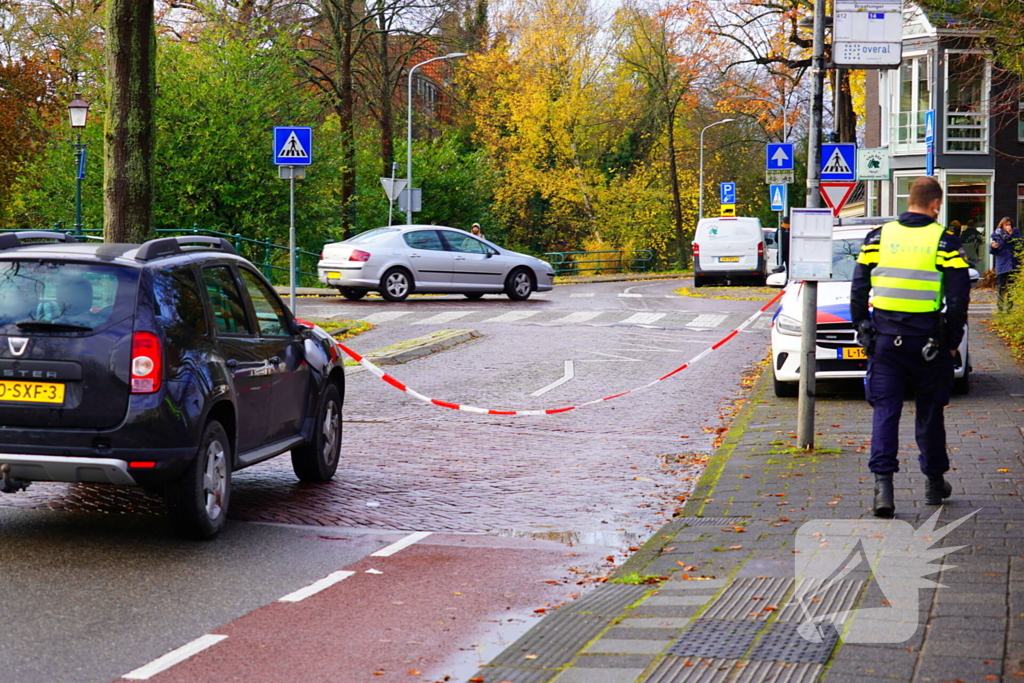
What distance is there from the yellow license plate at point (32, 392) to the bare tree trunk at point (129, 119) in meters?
8.32

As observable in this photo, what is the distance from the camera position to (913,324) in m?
7.50

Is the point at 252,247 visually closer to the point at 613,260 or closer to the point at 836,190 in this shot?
the point at 836,190

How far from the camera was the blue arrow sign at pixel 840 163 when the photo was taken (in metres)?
22.8

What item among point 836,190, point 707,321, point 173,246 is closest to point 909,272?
point 173,246

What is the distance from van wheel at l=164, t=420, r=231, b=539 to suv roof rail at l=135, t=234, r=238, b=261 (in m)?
0.98

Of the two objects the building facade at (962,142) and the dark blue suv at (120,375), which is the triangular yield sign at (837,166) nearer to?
the building facade at (962,142)

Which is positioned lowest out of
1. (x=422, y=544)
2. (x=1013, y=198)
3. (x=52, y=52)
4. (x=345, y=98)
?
(x=422, y=544)

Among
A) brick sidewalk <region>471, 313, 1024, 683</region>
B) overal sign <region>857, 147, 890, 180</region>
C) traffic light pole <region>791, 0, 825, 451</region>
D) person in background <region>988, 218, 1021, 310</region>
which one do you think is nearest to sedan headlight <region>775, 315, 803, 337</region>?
traffic light pole <region>791, 0, 825, 451</region>

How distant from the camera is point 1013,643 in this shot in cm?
486

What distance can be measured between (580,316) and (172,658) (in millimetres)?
20300

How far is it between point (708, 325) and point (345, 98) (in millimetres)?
18364

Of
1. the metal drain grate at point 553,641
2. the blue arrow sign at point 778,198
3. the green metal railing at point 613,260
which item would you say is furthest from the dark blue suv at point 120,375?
the green metal railing at point 613,260

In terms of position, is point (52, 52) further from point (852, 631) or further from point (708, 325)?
point (852, 631)

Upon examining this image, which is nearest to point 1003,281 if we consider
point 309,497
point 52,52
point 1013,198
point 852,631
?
point 1013,198
